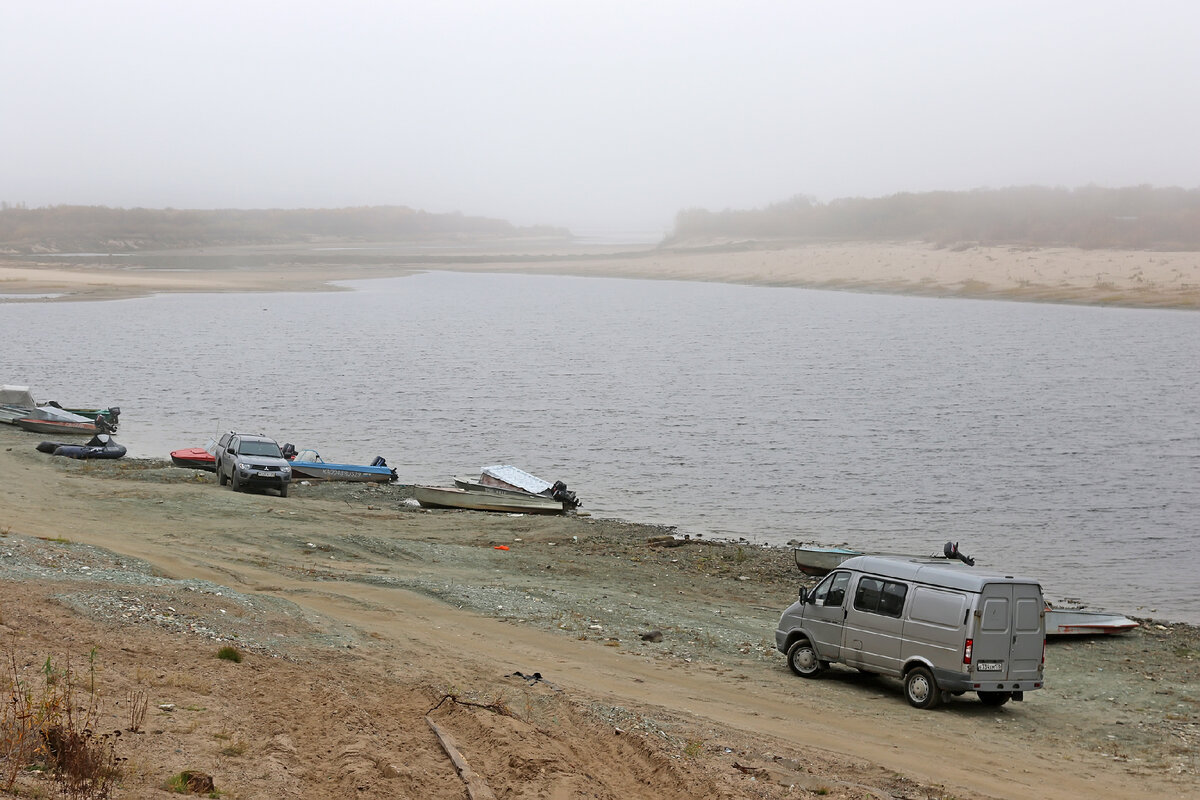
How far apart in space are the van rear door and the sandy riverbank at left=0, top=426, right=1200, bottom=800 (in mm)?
894

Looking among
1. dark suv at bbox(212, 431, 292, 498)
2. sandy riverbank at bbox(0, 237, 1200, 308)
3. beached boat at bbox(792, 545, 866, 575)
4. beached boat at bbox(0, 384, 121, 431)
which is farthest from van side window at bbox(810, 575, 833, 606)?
sandy riverbank at bbox(0, 237, 1200, 308)

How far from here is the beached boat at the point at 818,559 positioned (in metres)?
26.8

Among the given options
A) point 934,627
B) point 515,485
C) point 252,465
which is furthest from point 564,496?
point 934,627

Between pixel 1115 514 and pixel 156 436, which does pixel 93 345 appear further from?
pixel 1115 514

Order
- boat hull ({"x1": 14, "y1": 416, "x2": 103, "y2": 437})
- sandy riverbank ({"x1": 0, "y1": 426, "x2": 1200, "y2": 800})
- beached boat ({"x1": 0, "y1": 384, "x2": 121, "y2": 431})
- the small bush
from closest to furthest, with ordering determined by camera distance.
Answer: sandy riverbank ({"x1": 0, "y1": 426, "x2": 1200, "y2": 800}), the small bush, boat hull ({"x1": 14, "y1": 416, "x2": 103, "y2": 437}), beached boat ({"x1": 0, "y1": 384, "x2": 121, "y2": 431})

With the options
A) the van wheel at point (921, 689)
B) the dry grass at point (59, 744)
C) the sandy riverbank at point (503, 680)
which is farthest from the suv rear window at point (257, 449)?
the van wheel at point (921, 689)

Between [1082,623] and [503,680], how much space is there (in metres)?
14.5

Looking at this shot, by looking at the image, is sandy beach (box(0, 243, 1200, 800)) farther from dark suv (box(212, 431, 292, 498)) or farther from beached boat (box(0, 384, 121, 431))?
beached boat (box(0, 384, 121, 431))

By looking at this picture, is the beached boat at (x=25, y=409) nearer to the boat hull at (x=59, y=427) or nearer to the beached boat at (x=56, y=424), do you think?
the beached boat at (x=56, y=424)

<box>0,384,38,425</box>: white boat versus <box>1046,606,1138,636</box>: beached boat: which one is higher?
<box>0,384,38,425</box>: white boat

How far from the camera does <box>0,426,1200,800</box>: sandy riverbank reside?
1101 centimetres

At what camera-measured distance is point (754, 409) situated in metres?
60.6

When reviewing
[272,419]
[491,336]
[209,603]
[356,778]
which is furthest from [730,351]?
[356,778]

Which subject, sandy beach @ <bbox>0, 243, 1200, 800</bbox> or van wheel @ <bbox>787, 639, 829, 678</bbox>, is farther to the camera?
van wheel @ <bbox>787, 639, 829, 678</bbox>
